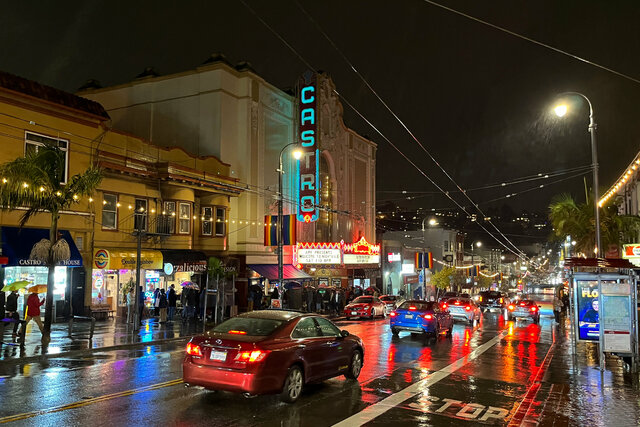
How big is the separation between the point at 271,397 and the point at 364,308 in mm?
21412

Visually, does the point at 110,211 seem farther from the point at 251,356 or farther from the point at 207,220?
the point at 251,356

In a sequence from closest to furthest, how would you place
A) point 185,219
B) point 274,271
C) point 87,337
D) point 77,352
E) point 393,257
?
point 77,352 → point 87,337 → point 185,219 → point 274,271 → point 393,257

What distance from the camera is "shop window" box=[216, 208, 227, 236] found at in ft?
97.3

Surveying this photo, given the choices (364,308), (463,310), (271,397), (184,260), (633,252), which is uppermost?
(633,252)

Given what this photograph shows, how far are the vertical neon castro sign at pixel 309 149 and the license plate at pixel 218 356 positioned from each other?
27290 millimetres

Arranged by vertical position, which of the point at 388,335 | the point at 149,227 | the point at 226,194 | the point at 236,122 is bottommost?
the point at 388,335

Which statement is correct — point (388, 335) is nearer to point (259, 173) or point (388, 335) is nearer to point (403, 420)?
point (403, 420)

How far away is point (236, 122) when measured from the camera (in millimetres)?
32625

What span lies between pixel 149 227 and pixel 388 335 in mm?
12914

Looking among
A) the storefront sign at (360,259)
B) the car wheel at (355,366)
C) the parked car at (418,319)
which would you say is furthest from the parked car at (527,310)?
the car wheel at (355,366)

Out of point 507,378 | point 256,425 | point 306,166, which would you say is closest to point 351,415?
point 256,425

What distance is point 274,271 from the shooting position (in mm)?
32844

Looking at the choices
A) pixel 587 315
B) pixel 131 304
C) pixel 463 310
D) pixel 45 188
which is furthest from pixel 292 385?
pixel 463 310

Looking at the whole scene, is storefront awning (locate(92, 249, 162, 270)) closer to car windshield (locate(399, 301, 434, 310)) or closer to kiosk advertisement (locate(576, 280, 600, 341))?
car windshield (locate(399, 301, 434, 310))
